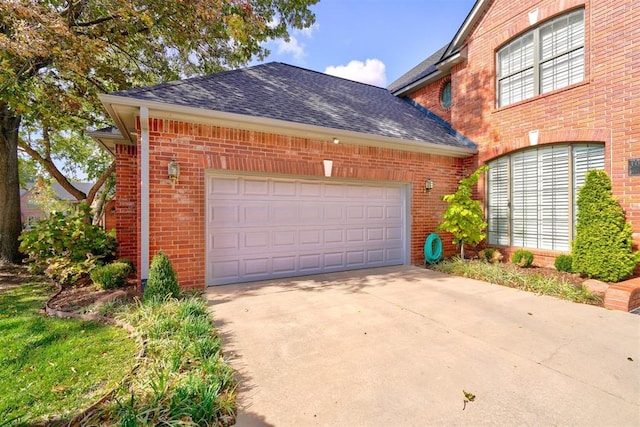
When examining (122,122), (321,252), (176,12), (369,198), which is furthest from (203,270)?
(176,12)

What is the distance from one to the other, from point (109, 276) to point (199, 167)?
9.03ft

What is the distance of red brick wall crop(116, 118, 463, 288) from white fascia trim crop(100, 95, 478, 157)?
0.42 ft

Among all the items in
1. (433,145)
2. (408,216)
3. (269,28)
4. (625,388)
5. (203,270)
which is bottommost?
(625,388)

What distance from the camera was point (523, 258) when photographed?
7.29m

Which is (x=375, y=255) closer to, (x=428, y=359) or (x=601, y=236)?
(x=601, y=236)

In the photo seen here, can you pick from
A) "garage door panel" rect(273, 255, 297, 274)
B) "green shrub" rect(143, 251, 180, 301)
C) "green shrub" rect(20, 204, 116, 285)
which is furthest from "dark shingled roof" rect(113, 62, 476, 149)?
"green shrub" rect(20, 204, 116, 285)

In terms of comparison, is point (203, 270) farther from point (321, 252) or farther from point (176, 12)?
point (176, 12)

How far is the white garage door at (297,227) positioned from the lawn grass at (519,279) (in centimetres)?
146

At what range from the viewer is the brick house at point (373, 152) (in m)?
5.57

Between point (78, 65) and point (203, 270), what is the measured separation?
5884 mm

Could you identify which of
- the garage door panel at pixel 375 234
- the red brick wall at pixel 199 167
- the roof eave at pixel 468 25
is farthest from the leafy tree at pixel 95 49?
the garage door panel at pixel 375 234

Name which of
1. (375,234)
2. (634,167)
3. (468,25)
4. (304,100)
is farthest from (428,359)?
(468,25)

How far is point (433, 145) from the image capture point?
7.89m

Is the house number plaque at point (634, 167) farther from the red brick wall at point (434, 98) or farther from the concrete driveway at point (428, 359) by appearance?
the red brick wall at point (434, 98)
